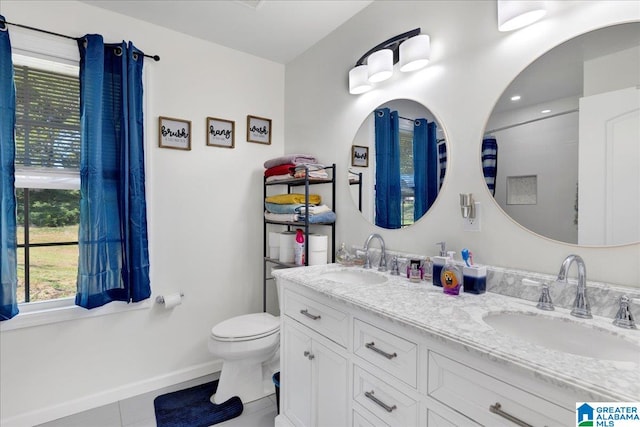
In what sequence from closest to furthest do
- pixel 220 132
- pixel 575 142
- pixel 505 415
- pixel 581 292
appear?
1. pixel 505 415
2. pixel 581 292
3. pixel 575 142
4. pixel 220 132

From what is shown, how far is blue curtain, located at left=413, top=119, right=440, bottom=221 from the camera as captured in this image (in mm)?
1582

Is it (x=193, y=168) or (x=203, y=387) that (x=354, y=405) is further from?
(x=193, y=168)

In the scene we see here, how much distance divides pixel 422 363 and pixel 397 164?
1120 millimetres

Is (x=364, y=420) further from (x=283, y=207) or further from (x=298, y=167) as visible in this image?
(x=298, y=167)

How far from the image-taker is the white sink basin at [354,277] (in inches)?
67.3

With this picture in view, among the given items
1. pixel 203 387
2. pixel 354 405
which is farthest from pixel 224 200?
pixel 354 405

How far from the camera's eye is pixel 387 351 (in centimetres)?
107

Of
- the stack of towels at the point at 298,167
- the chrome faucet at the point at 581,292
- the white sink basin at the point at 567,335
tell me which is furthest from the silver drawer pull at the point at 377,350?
the stack of towels at the point at 298,167

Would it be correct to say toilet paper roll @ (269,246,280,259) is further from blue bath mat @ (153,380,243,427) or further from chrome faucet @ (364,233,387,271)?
blue bath mat @ (153,380,243,427)

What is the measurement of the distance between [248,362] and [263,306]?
2.32ft

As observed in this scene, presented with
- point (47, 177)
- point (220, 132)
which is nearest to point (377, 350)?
point (220, 132)

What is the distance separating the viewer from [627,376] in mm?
636

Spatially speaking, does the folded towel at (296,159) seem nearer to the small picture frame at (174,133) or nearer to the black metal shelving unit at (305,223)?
the black metal shelving unit at (305,223)

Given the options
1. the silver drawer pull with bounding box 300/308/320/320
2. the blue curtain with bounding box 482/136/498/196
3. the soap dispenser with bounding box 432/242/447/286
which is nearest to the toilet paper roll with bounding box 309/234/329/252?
the silver drawer pull with bounding box 300/308/320/320
